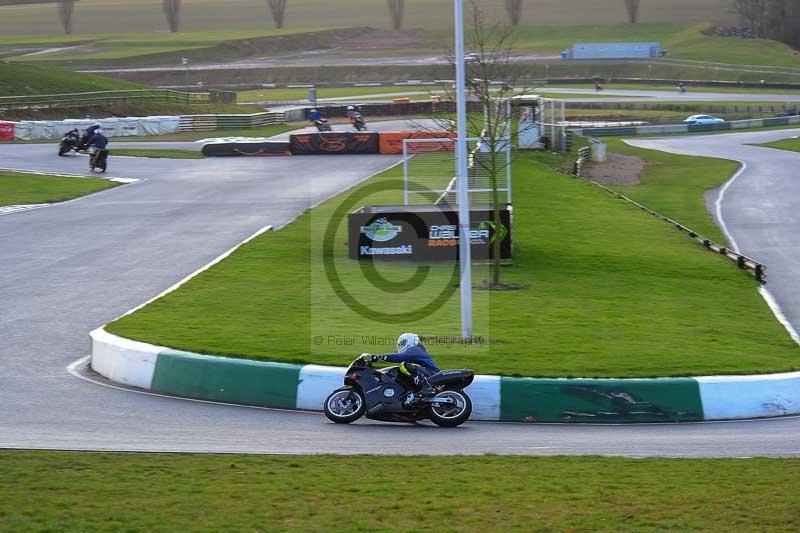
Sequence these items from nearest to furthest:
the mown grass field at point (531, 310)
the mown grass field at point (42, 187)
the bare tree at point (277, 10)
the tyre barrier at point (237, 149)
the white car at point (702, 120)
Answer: the mown grass field at point (531, 310) → the mown grass field at point (42, 187) → the tyre barrier at point (237, 149) → the white car at point (702, 120) → the bare tree at point (277, 10)

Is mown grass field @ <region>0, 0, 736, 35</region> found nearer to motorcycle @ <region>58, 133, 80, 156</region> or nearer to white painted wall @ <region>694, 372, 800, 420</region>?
motorcycle @ <region>58, 133, 80, 156</region>

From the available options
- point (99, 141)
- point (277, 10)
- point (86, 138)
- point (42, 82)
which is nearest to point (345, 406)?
point (99, 141)

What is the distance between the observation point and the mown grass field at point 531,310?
45.7 ft

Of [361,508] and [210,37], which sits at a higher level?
[210,37]

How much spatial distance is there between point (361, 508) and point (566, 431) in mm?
4549

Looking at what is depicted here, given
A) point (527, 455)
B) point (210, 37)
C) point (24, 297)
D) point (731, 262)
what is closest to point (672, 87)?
point (210, 37)

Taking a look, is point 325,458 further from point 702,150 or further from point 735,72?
point 735,72

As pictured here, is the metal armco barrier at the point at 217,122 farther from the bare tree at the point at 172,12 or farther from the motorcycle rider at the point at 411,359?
the bare tree at the point at 172,12

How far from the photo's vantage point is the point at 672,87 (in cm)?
9781

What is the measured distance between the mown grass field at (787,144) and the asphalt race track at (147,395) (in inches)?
798

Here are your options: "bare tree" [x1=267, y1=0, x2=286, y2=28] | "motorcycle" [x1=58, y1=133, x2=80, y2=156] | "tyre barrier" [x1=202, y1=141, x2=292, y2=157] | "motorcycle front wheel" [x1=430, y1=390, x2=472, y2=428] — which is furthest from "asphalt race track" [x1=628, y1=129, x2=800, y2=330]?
"bare tree" [x1=267, y1=0, x2=286, y2=28]

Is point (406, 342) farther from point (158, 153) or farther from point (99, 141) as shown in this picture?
point (158, 153)

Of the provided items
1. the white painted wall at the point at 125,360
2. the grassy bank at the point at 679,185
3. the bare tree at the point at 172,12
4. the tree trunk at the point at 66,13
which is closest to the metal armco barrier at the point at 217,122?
the grassy bank at the point at 679,185

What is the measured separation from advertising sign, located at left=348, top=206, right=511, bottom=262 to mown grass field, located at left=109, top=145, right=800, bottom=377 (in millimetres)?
666
